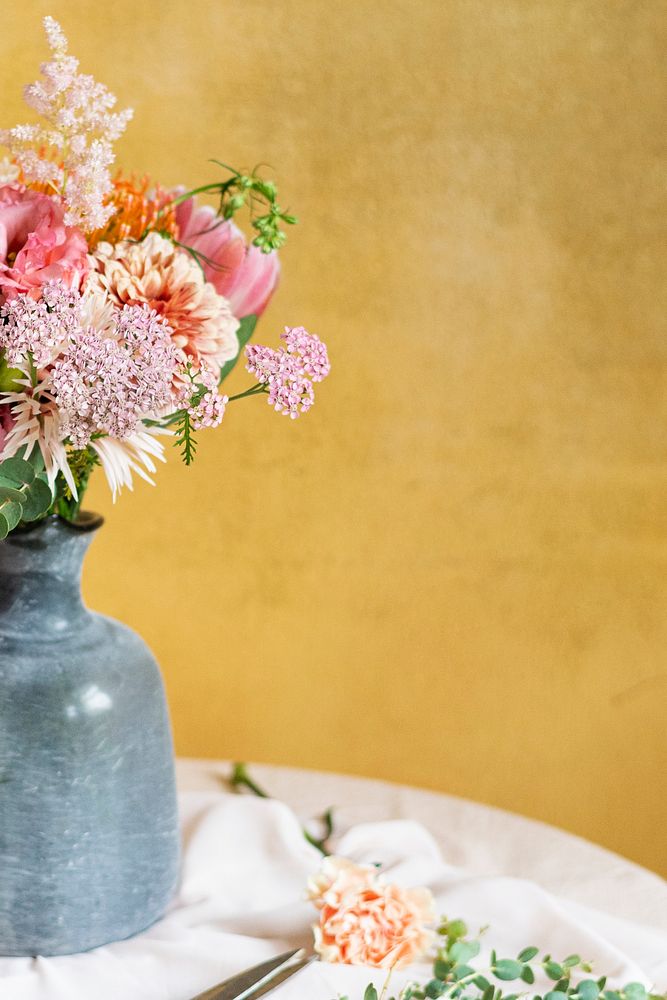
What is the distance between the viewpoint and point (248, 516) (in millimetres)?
1659

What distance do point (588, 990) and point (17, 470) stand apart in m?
0.47

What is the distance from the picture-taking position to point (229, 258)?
0.75m

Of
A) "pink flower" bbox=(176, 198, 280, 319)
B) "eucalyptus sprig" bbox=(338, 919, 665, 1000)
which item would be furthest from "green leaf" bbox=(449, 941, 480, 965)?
"pink flower" bbox=(176, 198, 280, 319)

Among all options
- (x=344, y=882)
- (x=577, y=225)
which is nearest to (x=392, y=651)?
(x=577, y=225)

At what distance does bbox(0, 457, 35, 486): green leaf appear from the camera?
62cm

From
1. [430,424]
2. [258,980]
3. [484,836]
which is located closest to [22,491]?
[258,980]

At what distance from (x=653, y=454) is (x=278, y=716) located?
0.69m

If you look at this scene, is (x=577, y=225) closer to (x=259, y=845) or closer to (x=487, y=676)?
(x=487, y=676)

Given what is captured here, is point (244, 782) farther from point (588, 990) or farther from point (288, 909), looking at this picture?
point (588, 990)

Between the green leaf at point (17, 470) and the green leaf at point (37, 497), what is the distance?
0.01 m

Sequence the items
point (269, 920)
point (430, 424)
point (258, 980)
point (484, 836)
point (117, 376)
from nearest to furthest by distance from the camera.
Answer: point (117, 376) < point (258, 980) < point (269, 920) < point (484, 836) < point (430, 424)

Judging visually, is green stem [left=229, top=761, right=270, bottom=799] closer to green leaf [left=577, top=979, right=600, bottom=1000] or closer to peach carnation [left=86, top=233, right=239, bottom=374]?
green leaf [left=577, top=979, right=600, bottom=1000]

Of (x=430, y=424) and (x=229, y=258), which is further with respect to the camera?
(x=430, y=424)

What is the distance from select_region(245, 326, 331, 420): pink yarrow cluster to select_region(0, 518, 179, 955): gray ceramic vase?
8.0 inches
